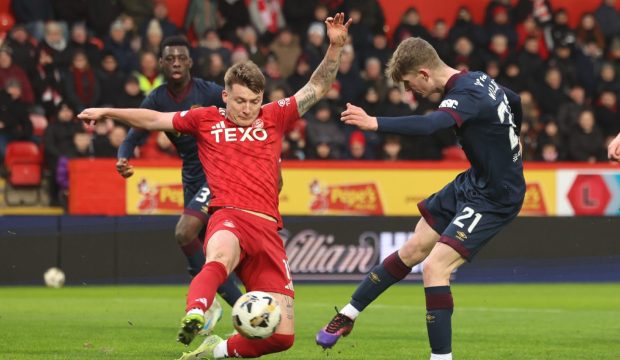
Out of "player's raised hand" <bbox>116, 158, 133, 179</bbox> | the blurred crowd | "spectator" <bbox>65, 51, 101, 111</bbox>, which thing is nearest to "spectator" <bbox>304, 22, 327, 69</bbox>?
the blurred crowd

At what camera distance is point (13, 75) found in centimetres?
1977

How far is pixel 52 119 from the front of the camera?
19.9m

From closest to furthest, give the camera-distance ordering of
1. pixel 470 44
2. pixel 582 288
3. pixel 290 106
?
pixel 290 106 → pixel 582 288 → pixel 470 44

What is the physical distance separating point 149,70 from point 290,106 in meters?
12.3

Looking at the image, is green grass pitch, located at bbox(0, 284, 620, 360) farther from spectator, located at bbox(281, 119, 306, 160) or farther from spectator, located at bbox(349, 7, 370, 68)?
spectator, located at bbox(349, 7, 370, 68)

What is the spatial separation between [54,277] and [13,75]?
147 inches

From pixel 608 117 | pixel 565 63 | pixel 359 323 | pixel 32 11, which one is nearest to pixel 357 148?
pixel 608 117

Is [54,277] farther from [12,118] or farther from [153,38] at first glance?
[153,38]

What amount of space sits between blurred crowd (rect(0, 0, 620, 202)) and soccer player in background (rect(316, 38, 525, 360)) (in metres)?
10.1

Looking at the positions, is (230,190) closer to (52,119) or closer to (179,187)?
(179,187)

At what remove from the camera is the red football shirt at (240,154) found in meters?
8.15

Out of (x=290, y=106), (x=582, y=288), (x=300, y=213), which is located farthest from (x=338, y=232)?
(x=290, y=106)

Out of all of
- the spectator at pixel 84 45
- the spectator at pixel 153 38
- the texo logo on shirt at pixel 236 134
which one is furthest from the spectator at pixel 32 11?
the texo logo on shirt at pixel 236 134

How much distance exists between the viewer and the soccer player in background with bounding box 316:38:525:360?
8.34 meters
